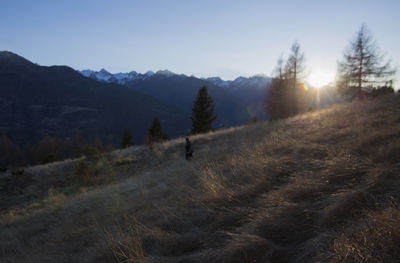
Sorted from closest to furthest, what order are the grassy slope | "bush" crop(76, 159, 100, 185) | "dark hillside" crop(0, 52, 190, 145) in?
1. the grassy slope
2. "bush" crop(76, 159, 100, 185)
3. "dark hillside" crop(0, 52, 190, 145)

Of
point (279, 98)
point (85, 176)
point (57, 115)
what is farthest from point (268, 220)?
point (57, 115)

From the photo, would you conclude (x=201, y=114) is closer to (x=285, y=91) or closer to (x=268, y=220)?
(x=285, y=91)

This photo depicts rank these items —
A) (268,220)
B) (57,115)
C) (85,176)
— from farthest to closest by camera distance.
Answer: (57,115) < (85,176) < (268,220)

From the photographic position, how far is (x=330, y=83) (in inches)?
875

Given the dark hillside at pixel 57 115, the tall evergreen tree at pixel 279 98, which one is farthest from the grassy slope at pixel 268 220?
the dark hillside at pixel 57 115

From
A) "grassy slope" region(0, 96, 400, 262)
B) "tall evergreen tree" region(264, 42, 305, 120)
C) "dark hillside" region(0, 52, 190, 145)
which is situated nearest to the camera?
"grassy slope" region(0, 96, 400, 262)

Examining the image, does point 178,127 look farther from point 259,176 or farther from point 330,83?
point 259,176

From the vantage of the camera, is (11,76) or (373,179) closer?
(373,179)

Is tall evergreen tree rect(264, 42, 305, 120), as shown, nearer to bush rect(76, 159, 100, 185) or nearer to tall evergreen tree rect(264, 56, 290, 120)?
tall evergreen tree rect(264, 56, 290, 120)

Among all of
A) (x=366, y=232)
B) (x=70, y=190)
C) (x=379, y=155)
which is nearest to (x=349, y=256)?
(x=366, y=232)

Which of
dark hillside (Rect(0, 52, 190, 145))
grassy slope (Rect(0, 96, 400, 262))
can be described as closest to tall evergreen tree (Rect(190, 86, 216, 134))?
grassy slope (Rect(0, 96, 400, 262))

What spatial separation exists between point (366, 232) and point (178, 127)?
18031 cm

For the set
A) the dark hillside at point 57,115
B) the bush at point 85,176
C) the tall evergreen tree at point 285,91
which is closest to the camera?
the bush at point 85,176

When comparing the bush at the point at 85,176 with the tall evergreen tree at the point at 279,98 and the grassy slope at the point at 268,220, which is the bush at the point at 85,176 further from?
the tall evergreen tree at the point at 279,98
